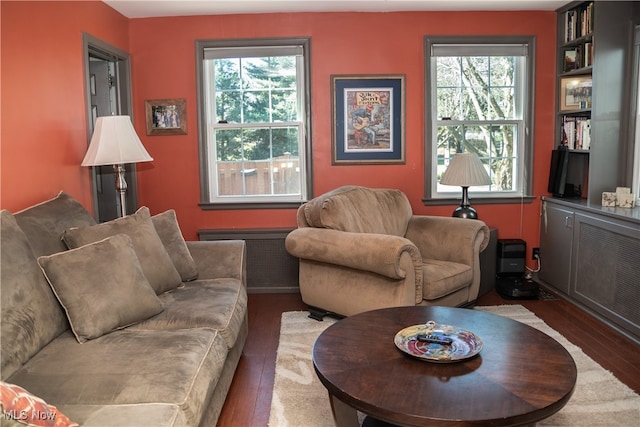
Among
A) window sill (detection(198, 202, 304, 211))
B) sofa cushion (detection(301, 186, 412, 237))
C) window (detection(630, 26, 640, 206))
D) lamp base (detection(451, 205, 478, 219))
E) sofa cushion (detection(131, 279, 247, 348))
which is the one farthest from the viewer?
window sill (detection(198, 202, 304, 211))

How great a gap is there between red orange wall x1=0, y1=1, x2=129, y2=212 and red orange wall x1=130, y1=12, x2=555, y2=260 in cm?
82

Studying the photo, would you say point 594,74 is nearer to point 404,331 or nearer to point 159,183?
point 404,331

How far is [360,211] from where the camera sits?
3684 millimetres

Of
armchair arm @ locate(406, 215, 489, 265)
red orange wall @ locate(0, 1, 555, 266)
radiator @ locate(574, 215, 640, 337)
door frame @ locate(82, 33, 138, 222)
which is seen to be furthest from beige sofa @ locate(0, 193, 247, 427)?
radiator @ locate(574, 215, 640, 337)

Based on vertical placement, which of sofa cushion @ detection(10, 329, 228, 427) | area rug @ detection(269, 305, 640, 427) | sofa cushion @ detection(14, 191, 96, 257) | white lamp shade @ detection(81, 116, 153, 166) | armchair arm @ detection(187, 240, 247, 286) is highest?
white lamp shade @ detection(81, 116, 153, 166)

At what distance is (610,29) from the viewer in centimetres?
Result: 384

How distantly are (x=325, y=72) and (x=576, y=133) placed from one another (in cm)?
212

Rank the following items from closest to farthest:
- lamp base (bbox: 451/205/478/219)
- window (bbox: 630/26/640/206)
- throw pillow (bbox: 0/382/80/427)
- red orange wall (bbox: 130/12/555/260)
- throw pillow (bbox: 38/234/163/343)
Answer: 1. throw pillow (bbox: 0/382/80/427)
2. throw pillow (bbox: 38/234/163/343)
3. window (bbox: 630/26/640/206)
4. lamp base (bbox: 451/205/478/219)
5. red orange wall (bbox: 130/12/555/260)

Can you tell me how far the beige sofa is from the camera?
1700 mm

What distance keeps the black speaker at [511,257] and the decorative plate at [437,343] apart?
231cm

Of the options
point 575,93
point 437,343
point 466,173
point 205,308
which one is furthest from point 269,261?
point 575,93

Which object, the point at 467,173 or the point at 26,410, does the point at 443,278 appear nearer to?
the point at 467,173

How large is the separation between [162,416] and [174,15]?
3.60 metres

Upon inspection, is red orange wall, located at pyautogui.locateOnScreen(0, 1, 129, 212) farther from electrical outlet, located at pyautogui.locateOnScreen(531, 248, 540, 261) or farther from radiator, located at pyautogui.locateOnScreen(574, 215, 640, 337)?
electrical outlet, located at pyautogui.locateOnScreen(531, 248, 540, 261)
